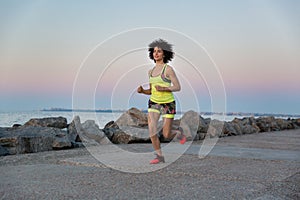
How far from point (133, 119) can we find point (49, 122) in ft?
7.74

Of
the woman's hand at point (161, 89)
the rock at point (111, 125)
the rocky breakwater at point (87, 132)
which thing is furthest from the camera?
the rock at point (111, 125)

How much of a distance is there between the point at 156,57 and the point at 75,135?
398 cm

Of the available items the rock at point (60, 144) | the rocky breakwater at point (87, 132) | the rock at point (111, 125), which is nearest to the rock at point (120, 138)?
the rocky breakwater at point (87, 132)

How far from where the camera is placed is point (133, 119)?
34.4ft

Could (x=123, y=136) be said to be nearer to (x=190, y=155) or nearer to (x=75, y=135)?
Answer: (x=75, y=135)

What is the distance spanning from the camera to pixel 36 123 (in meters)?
10.4

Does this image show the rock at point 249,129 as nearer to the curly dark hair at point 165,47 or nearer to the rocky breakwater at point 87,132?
the rocky breakwater at point 87,132

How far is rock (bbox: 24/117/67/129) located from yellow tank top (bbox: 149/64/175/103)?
229 inches

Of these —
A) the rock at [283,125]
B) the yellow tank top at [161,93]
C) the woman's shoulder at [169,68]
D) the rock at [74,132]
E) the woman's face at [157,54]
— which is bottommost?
the rock at [283,125]

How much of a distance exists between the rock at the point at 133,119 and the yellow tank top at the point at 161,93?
477 centimetres

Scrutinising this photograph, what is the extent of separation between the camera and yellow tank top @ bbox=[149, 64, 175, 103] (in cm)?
543

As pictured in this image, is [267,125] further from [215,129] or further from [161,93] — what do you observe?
[161,93]

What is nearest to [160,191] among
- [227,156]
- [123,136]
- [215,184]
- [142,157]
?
[215,184]

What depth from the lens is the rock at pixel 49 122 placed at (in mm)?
10453
